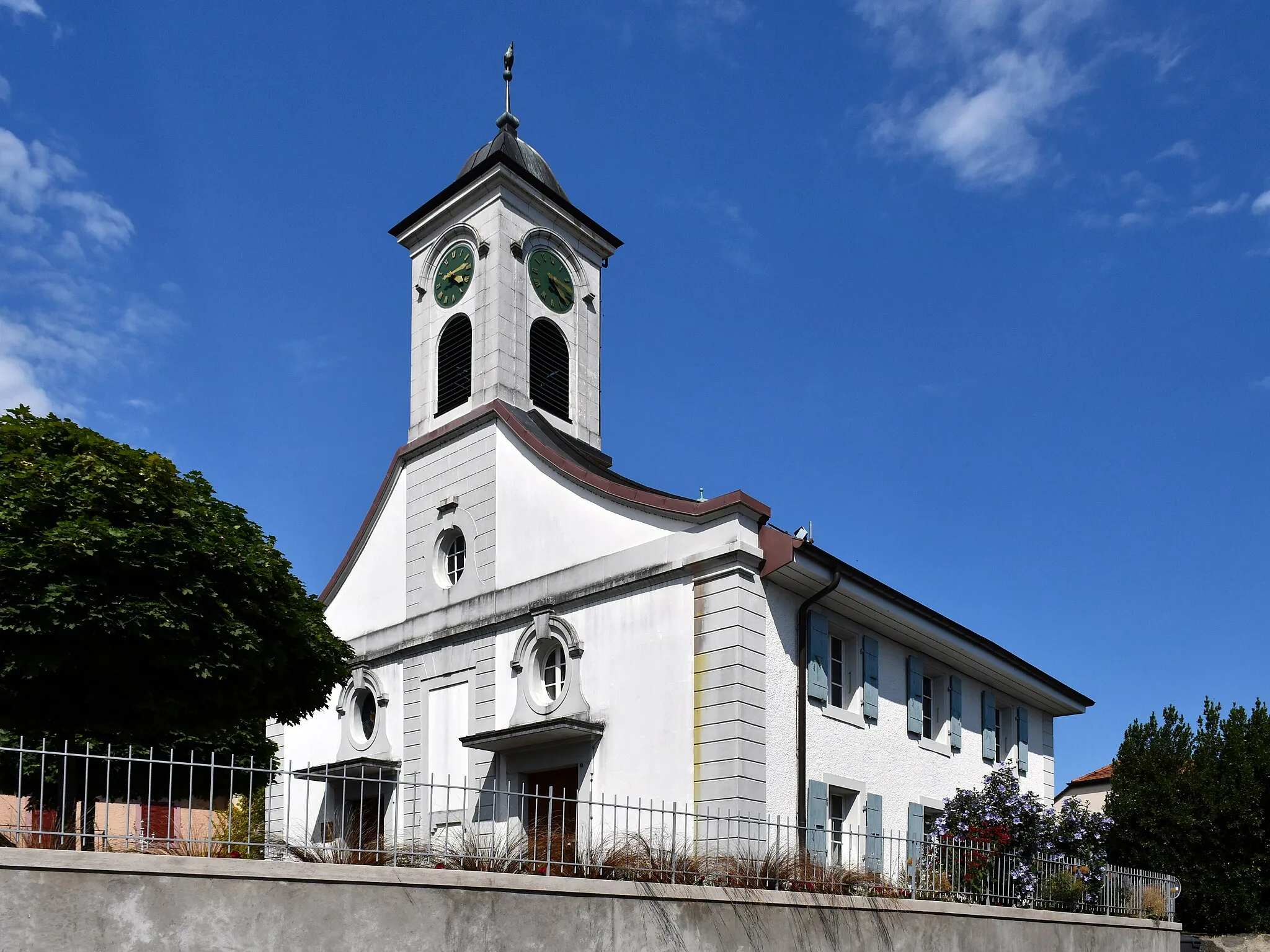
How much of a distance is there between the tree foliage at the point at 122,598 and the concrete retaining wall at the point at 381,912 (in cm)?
684

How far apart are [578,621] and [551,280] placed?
826 centimetres

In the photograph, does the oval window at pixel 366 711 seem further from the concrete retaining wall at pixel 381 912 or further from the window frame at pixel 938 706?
the concrete retaining wall at pixel 381 912

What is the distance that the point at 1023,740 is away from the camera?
2772 cm

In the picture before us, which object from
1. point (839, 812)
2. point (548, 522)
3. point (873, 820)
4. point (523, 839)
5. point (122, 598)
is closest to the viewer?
point (523, 839)

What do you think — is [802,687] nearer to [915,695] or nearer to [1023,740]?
[915,695]

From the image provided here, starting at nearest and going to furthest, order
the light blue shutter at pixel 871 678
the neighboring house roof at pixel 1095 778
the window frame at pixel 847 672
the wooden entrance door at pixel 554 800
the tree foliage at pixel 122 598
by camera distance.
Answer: the tree foliage at pixel 122 598 < the wooden entrance door at pixel 554 800 < the window frame at pixel 847 672 < the light blue shutter at pixel 871 678 < the neighboring house roof at pixel 1095 778

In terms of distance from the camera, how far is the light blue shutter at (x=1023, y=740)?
27.3 metres

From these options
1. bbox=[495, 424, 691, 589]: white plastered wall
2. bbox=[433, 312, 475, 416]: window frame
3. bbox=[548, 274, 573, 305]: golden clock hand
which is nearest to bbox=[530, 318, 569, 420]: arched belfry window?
bbox=[548, 274, 573, 305]: golden clock hand

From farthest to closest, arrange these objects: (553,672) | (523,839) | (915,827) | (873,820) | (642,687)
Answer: (915,827), (553,672), (873,820), (642,687), (523,839)

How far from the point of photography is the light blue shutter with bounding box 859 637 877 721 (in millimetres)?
20969

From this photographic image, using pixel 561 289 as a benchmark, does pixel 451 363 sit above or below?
below

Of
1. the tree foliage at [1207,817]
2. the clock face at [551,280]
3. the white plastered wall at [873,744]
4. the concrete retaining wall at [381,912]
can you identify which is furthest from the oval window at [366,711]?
the tree foliage at [1207,817]

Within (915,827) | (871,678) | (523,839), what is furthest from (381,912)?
(915,827)

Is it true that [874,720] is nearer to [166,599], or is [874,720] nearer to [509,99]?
[166,599]
